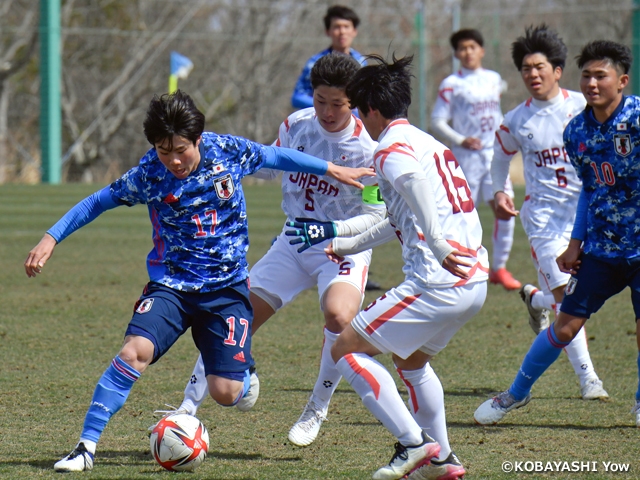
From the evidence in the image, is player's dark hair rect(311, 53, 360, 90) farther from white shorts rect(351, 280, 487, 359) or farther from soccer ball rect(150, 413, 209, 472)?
soccer ball rect(150, 413, 209, 472)

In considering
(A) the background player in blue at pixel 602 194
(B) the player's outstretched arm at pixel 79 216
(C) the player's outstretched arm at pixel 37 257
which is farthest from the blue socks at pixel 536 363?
Answer: (C) the player's outstretched arm at pixel 37 257

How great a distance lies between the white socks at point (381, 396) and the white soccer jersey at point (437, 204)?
0.39 meters

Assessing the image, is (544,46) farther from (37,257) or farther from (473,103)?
(473,103)

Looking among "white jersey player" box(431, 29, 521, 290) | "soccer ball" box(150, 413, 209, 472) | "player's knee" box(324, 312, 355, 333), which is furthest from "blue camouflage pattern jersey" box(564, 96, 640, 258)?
"white jersey player" box(431, 29, 521, 290)

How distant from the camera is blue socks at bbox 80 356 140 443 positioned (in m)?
4.03

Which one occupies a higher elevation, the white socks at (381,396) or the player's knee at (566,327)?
the white socks at (381,396)

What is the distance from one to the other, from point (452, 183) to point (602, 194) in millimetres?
1138

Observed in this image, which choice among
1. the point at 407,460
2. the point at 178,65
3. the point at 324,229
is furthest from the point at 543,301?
the point at 178,65

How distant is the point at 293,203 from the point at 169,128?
51.3 inches

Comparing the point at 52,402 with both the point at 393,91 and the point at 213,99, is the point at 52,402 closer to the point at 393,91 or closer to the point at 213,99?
the point at 393,91

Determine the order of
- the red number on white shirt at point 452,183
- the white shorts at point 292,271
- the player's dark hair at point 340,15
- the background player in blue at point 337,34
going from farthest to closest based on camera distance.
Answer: the player's dark hair at point 340,15, the background player in blue at point 337,34, the white shorts at point 292,271, the red number on white shirt at point 452,183

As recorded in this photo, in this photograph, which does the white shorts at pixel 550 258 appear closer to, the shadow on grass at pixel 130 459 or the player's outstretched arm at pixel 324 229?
the player's outstretched arm at pixel 324 229

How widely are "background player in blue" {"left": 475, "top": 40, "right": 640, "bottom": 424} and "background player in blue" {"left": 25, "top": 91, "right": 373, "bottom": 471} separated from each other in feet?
4.67

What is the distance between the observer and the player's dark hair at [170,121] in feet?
13.2
